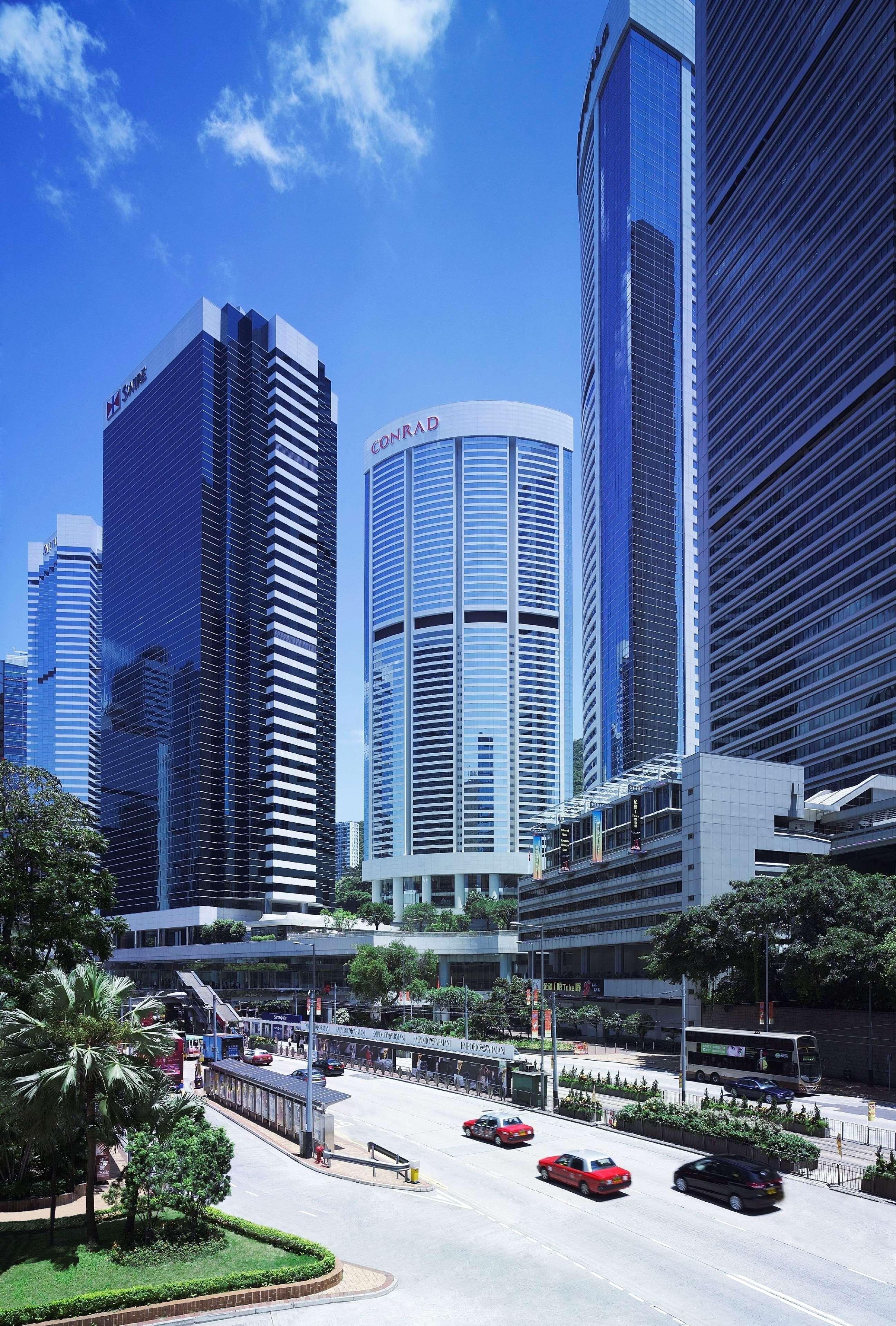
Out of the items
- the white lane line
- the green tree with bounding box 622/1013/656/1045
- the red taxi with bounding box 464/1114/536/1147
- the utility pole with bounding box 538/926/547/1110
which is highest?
the white lane line

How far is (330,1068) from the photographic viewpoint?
7550cm

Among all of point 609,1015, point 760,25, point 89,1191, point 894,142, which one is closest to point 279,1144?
point 89,1191

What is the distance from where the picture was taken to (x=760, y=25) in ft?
491

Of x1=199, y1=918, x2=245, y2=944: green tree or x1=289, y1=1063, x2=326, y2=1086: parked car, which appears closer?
x1=289, y1=1063, x2=326, y2=1086: parked car

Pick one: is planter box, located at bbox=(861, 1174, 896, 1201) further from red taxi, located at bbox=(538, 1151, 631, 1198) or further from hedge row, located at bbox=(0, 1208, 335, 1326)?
hedge row, located at bbox=(0, 1208, 335, 1326)

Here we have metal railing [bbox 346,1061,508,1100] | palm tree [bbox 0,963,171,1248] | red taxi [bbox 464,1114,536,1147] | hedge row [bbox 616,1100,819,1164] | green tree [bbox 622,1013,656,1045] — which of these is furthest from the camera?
green tree [bbox 622,1013,656,1045]

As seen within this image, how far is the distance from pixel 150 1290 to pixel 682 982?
57.3 metres

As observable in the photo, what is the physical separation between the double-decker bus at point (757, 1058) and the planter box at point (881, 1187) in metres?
25.8

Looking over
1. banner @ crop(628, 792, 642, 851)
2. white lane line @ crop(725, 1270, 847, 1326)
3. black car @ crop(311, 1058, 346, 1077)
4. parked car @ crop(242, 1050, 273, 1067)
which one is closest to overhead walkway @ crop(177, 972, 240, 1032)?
parked car @ crop(242, 1050, 273, 1067)

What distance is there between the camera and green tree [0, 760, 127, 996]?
45625 millimetres

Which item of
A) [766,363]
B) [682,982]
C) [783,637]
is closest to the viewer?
[682,982]

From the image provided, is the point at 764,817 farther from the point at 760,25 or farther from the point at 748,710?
the point at 760,25

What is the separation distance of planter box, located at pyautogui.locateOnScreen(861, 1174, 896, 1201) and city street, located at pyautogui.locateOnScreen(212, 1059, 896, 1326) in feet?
2.05

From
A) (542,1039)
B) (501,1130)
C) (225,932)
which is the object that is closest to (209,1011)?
(542,1039)
